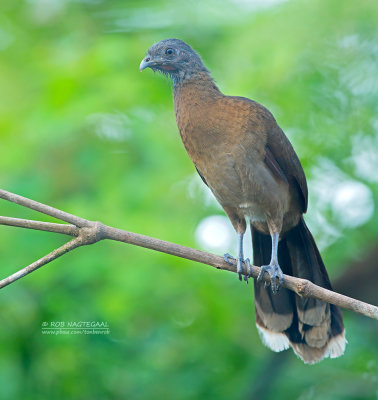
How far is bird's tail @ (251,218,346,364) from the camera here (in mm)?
4262

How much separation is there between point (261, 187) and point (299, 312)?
3.20 feet

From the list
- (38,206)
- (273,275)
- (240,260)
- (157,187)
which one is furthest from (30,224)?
(157,187)

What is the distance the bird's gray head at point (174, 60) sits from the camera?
14.5 feet

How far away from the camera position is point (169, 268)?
A: 16.9 ft

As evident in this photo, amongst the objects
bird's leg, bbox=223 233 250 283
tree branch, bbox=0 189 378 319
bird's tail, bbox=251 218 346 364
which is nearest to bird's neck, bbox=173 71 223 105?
bird's leg, bbox=223 233 250 283

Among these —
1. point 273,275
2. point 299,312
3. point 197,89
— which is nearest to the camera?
point 273,275

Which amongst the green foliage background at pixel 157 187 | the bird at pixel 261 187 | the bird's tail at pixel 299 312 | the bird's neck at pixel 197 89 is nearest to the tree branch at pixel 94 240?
the bird at pixel 261 187

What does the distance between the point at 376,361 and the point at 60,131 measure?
3681mm

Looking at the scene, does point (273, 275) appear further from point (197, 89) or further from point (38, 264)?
point (38, 264)

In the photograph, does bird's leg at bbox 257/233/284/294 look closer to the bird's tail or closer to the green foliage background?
the bird's tail

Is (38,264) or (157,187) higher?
(157,187)

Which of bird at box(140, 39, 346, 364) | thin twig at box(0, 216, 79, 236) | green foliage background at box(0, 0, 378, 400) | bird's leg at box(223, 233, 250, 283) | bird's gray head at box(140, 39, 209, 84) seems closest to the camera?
thin twig at box(0, 216, 79, 236)

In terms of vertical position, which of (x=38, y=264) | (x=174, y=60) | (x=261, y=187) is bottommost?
(x=38, y=264)

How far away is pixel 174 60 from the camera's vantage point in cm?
444
